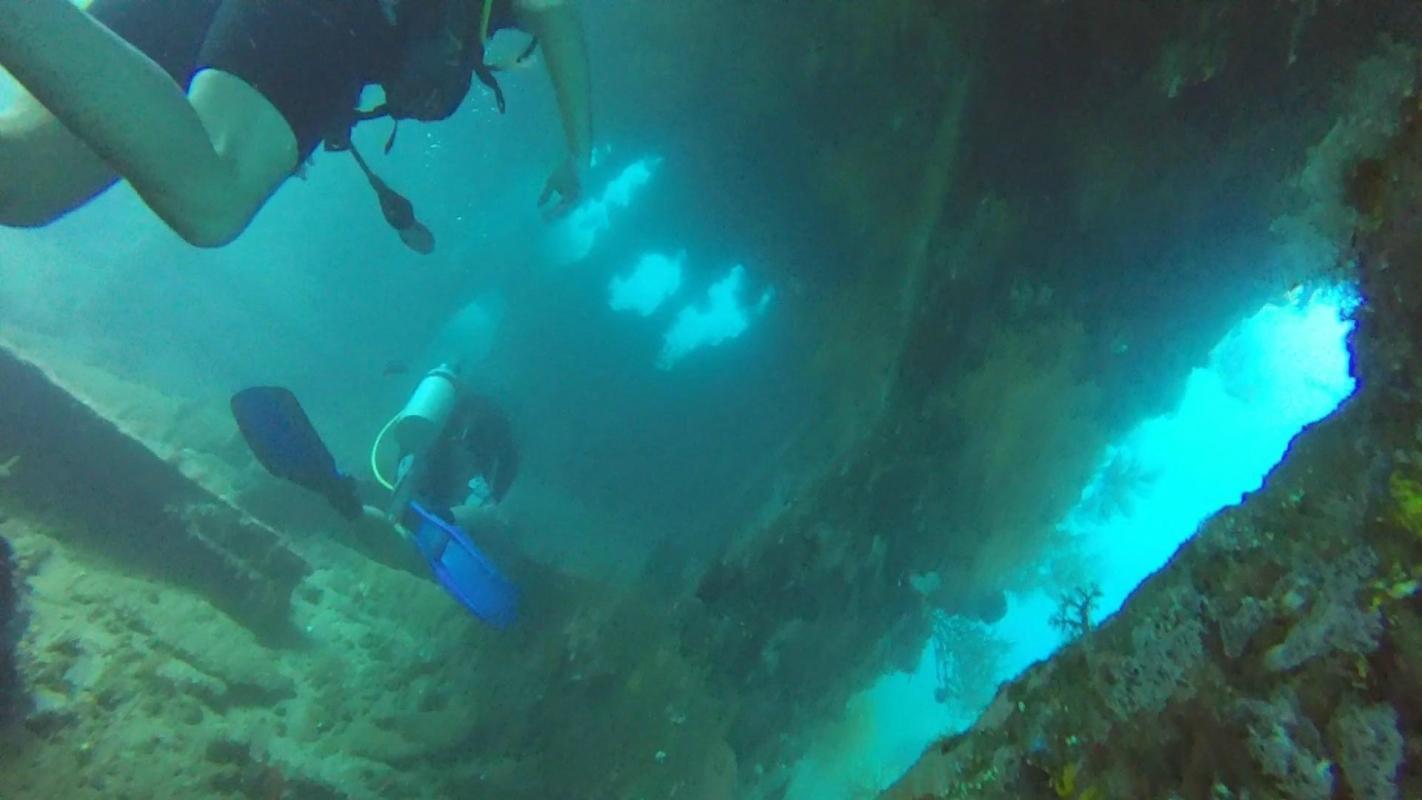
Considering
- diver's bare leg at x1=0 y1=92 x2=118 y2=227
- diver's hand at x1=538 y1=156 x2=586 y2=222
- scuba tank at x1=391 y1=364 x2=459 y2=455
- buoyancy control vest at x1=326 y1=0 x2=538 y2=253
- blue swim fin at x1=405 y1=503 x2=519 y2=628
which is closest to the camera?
diver's bare leg at x1=0 y1=92 x2=118 y2=227

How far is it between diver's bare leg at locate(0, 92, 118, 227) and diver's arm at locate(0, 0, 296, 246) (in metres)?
0.52

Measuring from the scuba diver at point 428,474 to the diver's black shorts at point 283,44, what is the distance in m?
2.60

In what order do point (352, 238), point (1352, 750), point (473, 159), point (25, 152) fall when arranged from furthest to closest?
point (352, 238)
point (473, 159)
point (25, 152)
point (1352, 750)

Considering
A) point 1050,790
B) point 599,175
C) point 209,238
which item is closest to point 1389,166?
point 1050,790

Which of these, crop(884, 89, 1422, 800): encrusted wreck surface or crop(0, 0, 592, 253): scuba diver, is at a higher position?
crop(0, 0, 592, 253): scuba diver

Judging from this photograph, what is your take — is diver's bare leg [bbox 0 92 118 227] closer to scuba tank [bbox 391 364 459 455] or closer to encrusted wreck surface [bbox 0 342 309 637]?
encrusted wreck surface [bbox 0 342 309 637]

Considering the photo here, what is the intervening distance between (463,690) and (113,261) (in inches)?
493

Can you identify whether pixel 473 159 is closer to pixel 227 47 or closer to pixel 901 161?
pixel 901 161

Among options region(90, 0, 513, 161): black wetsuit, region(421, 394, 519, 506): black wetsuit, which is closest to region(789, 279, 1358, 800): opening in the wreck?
region(90, 0, 513, 161): black wetsuit

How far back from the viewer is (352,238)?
1371 centimetres

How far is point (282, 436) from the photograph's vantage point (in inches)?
186

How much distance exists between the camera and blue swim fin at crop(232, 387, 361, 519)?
4.61m

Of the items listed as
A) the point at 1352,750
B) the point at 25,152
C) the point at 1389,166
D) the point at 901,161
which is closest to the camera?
the point at 1352,750

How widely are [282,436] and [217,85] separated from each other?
3202 millimetres
